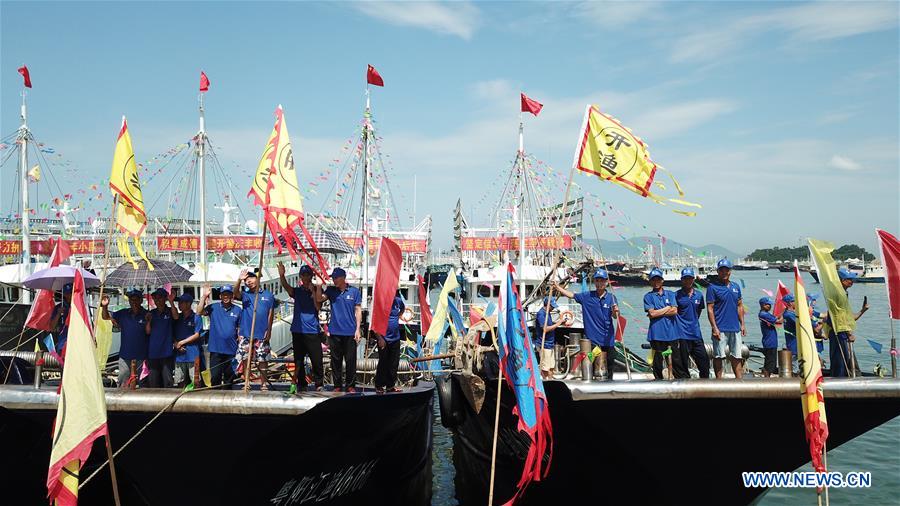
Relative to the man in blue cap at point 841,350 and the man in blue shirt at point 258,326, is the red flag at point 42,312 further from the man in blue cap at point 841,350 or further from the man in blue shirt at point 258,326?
the man in blue cap at point 841,350

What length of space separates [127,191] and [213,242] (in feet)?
68.3

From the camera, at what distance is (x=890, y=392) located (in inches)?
330

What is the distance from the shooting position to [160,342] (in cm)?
871

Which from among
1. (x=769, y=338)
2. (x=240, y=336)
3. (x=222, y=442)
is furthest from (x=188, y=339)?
(x=769, y=338)

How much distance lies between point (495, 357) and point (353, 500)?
8.97 ft

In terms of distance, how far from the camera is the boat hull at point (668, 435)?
8.30 metres

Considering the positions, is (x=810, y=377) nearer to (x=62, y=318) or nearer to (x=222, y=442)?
(x=222, y=442)

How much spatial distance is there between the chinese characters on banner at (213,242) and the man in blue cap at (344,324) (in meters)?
19.4

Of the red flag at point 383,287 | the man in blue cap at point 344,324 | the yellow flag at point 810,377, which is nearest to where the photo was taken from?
the yellow flag at point 810,377

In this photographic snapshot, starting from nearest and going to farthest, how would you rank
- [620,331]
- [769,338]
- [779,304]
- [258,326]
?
[258,326], [769,338], [620,331], [779,304]

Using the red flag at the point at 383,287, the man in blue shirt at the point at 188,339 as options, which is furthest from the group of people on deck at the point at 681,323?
the man in blue shirt at the point at 188,339

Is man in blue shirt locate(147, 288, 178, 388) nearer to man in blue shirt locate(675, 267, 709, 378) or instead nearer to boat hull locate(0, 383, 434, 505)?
boat hull locate(0, 383, 434, 505)

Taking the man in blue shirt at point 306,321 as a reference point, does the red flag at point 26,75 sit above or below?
above

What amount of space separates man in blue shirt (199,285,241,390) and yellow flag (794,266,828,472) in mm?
6604
